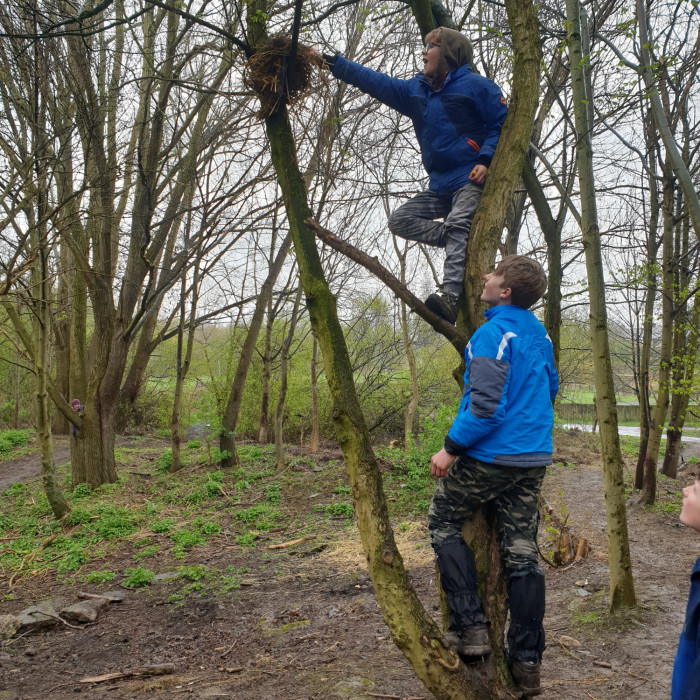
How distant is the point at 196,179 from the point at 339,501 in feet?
17.3

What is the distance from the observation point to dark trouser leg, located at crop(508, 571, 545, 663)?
7.23 ft

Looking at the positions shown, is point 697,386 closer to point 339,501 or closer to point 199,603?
point 339,501

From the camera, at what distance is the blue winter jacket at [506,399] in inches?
85.1

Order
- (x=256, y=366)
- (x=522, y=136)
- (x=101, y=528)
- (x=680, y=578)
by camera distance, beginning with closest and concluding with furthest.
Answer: (x=522, y=136)
(x=680, y=578)
(x=101, y=528)
(x=256, y=366)

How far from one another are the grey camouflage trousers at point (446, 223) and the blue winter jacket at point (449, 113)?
0.28ft

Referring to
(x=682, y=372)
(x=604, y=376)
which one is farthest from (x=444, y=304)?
(x=682, y=372)

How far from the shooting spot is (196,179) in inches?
320

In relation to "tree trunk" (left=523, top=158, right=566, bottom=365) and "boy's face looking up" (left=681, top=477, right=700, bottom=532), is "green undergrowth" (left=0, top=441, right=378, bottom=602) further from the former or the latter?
"boy's face looking up" (left=681, top=477, right=700, bottom=532)

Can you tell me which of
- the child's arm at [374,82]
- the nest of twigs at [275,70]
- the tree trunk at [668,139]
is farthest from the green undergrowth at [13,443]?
the tree trunk at [668,139]

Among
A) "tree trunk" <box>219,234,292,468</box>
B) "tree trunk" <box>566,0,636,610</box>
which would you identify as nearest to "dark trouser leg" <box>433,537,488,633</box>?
"tree trunk" <box>566,0,636,610</box>

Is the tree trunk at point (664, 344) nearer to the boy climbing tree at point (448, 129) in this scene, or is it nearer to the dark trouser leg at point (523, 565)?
the boy climbing tree at point (448, 129)

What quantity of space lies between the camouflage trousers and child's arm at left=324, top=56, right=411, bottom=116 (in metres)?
1.98

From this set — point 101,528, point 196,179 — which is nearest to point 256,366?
point 196,179

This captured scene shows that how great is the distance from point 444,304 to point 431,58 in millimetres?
1320
